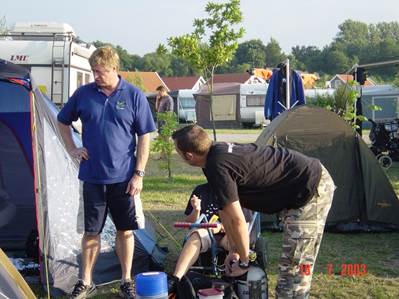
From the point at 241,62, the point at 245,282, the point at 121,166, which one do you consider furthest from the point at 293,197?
the point at 241,62

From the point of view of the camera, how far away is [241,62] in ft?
283

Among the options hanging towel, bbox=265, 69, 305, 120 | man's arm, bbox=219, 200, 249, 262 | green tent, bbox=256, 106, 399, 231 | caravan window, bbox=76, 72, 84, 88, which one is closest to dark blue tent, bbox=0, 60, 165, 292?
man's arm, bbox=219, 200, 249, 262

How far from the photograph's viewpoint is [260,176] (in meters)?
3.07

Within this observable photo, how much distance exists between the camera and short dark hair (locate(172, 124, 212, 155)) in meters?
2.99

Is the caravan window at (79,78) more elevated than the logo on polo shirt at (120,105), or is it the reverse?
the caravan window at (79,78)

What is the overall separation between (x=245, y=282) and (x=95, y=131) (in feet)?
4.58

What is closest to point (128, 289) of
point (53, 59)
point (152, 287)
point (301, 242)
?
point (152, 287)

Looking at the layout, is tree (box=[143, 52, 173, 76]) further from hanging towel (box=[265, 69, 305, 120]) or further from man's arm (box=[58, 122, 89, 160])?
man's arm (box=[58, 122, 89, 160])

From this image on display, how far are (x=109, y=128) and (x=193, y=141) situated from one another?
3.58 ft

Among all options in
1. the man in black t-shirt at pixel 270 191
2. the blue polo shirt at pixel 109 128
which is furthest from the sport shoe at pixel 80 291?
the man in black t-shirt at pixel 270 191

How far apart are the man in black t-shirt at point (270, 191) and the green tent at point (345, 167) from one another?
118 inches

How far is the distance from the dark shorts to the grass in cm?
62

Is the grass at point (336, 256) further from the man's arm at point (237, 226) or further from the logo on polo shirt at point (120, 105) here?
the logo on polo shirt at point (120, 105)

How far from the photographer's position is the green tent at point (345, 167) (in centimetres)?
627
